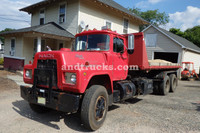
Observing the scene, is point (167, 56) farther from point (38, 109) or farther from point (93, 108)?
point (93, 108)

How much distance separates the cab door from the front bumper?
1910 millimetres

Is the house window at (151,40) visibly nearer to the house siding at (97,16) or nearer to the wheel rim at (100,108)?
the house siding at (97,16)

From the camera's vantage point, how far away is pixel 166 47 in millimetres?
18844

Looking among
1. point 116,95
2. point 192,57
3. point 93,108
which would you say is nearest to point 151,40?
point 192,57

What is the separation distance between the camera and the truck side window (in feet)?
17.2

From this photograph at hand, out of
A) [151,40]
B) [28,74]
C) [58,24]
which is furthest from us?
[151,40]

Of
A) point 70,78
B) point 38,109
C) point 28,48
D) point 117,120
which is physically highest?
point 28,48

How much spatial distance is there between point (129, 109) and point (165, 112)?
4.00 ft

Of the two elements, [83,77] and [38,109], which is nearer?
[83,77]

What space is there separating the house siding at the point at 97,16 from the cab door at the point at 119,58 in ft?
26.9

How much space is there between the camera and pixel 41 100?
4.10m

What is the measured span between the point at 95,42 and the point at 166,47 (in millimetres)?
15776

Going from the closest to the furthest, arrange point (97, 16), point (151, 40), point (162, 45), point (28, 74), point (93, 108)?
point (93, 108) → point (28, 74) → point (97, 16) → point (162, 45) → point (151, 40)

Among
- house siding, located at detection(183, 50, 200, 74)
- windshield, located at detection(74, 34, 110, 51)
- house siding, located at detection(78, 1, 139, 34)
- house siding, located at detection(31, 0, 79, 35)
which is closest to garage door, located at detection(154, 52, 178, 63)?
house siding, located at detection(183, 50, 200, 74)
